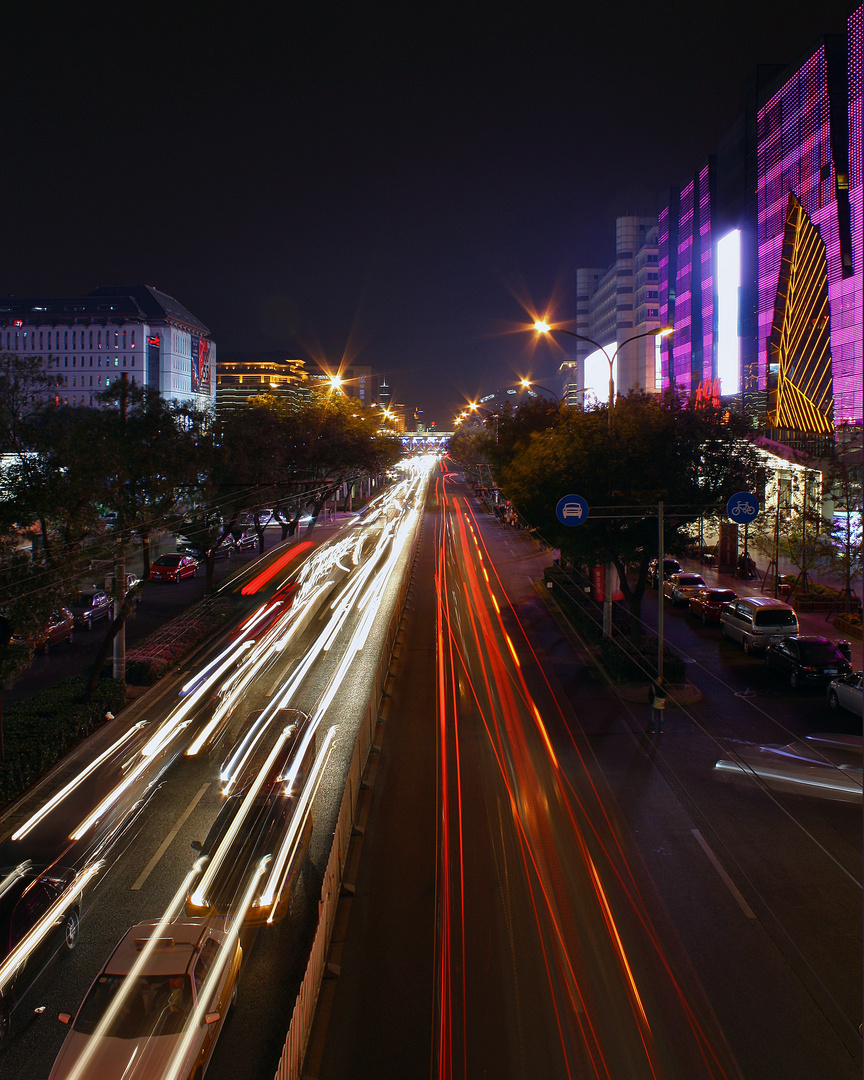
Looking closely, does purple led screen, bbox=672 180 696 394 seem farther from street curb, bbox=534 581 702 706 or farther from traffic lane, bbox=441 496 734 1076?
traffic lane, bbox=441 496 734 1076

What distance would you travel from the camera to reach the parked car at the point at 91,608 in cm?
2438

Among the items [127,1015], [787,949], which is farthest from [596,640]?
[127,1015]

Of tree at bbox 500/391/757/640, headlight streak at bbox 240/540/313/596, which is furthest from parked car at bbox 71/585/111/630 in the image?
tree at bbox 500/391/757/640

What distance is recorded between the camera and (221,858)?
9.41 m

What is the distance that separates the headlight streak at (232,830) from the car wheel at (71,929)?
4.17 ft

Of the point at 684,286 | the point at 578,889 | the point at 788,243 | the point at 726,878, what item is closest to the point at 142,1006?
the point at 578,889

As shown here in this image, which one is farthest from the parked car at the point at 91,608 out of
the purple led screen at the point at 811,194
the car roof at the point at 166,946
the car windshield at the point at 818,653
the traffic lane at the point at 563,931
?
the purple led screen at the point at 811,194

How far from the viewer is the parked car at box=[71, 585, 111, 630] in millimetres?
24375

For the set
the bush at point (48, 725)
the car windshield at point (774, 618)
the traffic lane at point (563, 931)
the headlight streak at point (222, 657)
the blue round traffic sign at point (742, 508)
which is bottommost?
the traffic lane at point (563, 931)

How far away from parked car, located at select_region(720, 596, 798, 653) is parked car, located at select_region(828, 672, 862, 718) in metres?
3.86

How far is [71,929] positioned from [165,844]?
2.20 m

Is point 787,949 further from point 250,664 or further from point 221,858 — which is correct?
point 250,664

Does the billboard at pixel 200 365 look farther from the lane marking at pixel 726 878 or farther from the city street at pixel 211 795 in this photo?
the lane marking at pixel 726 878

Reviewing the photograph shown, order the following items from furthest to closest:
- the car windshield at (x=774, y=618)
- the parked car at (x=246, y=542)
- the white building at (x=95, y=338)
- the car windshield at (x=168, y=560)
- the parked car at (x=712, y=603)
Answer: the white building at (x=95, y=338) < the parked car at (x=246, y=542) < the car windshield at (x=168, y=560) < the parked car at (x=712, y=603) < the car windshield at (x=774, y=618)
